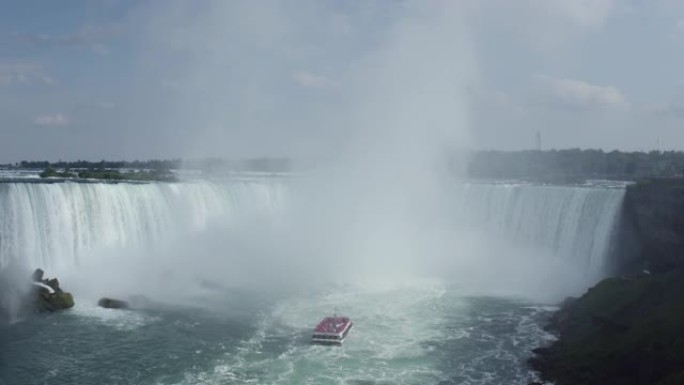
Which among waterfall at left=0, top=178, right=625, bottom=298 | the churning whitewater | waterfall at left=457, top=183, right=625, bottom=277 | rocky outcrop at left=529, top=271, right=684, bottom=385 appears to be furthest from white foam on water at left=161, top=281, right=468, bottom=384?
waterfall at left=457, top=183, right=625, bottom=277

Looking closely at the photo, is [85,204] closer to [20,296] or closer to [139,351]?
[20,296]

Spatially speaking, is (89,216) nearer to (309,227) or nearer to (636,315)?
(309,227)

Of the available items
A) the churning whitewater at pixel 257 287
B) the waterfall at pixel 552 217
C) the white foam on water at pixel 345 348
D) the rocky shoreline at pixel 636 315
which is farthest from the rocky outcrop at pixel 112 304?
the waterfall at pixel 552 217

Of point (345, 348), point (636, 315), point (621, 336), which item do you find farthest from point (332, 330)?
point (636, 315)

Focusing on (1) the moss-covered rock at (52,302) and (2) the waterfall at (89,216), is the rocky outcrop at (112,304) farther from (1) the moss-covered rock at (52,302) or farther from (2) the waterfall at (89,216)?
(2) the waterfall at (89,216)

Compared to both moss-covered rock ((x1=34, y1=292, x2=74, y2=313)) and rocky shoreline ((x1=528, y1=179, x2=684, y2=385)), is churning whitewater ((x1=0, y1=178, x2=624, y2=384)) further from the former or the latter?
rocky shoreline ((x1=528, y1=179, x2=684, y2=385))
